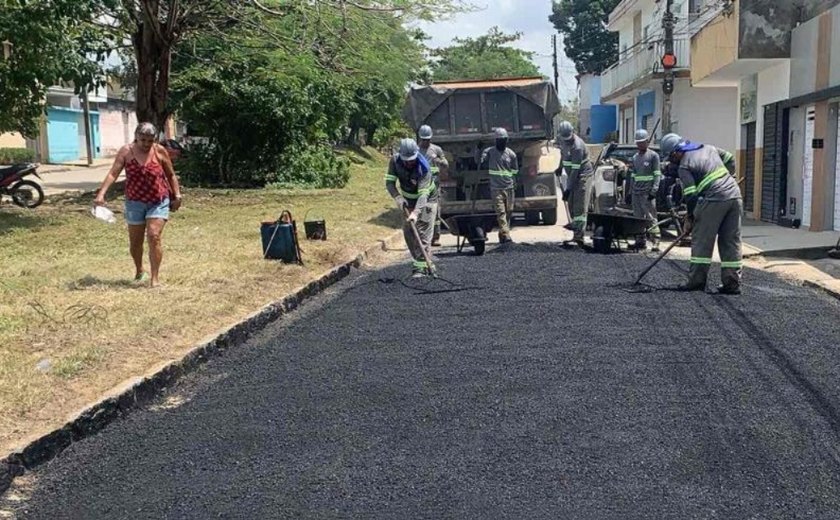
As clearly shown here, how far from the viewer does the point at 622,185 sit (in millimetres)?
14844

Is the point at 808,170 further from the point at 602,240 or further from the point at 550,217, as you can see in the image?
the point at 602,240

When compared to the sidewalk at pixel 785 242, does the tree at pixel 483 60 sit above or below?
above

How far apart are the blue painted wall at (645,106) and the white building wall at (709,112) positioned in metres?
2.90

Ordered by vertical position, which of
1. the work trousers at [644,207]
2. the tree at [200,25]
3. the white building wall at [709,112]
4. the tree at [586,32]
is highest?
the tree at [586,32]

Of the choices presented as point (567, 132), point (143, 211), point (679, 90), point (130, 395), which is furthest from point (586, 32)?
point (130, 395)

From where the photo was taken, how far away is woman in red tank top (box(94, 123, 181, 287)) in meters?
8.61

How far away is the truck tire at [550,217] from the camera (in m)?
16.0

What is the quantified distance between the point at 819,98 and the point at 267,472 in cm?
1286

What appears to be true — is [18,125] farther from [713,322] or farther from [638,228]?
[713,322]

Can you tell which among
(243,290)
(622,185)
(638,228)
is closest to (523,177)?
(622,185)

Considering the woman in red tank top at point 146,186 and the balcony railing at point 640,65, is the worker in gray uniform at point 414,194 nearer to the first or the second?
the woman in red tank top at point 146,186

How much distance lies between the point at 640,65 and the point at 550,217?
1577 cm

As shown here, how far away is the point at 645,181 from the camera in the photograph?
42.3ft

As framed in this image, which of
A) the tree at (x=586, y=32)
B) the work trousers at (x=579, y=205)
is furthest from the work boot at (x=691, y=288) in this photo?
the tree at (x=586, y=32)
